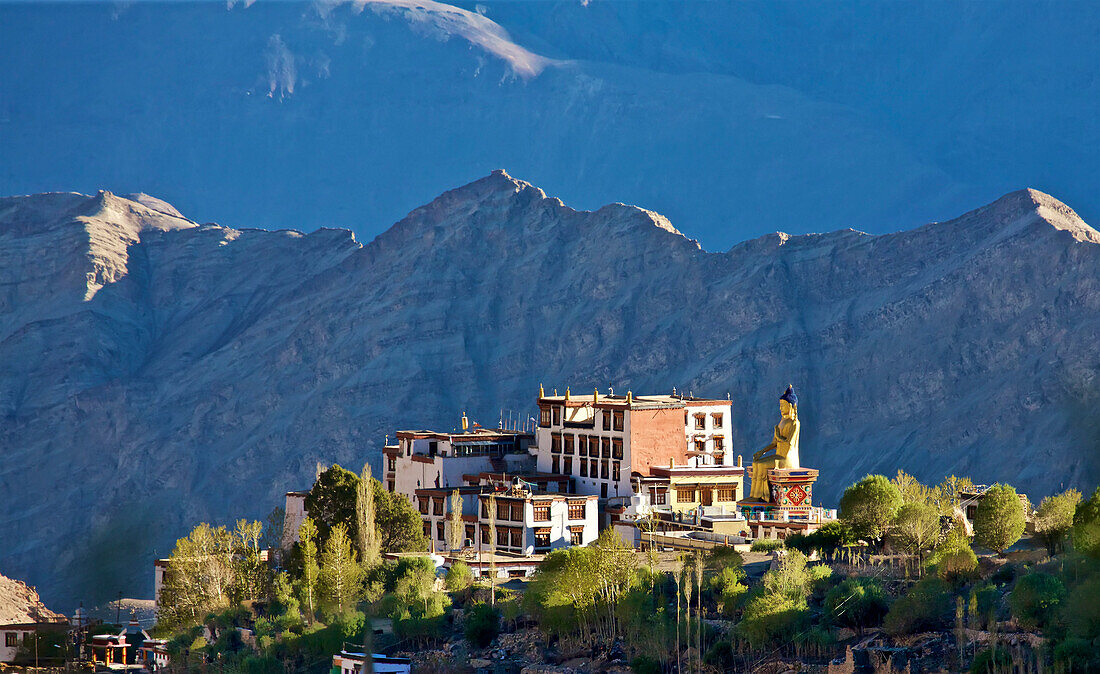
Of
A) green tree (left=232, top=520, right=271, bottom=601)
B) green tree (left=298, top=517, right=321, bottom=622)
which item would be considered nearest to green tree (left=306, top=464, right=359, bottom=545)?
green tree (left=298, top=517, right=321, bottom=622)

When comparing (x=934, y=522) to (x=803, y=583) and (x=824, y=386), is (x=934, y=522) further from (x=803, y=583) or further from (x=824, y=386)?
(x=824, y=386)

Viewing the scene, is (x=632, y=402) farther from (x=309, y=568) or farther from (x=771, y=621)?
(x=771, y=621)

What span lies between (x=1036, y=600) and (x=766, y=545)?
23.7 m

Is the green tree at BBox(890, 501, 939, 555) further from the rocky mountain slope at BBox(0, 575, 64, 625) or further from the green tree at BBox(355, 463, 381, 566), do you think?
the rocky mountain slope at BBox(0, 575, 64, 625)

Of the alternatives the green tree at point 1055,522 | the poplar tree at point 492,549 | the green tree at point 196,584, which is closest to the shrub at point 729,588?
the poplar tree at point 492,549

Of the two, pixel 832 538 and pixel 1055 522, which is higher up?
pixel 1055 522

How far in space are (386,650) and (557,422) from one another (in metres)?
35.1

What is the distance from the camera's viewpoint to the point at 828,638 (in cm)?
6125

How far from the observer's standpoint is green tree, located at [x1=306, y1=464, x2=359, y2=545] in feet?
297

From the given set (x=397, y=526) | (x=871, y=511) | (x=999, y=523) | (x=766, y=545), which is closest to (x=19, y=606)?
(x=397, y=526)

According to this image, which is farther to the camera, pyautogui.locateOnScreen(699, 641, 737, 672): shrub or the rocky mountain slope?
the rocky mountain slope

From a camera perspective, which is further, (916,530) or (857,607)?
(916,530)

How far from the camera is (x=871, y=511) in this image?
79.4 m

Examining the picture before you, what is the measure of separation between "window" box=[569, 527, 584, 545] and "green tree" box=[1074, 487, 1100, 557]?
32.1 metres
